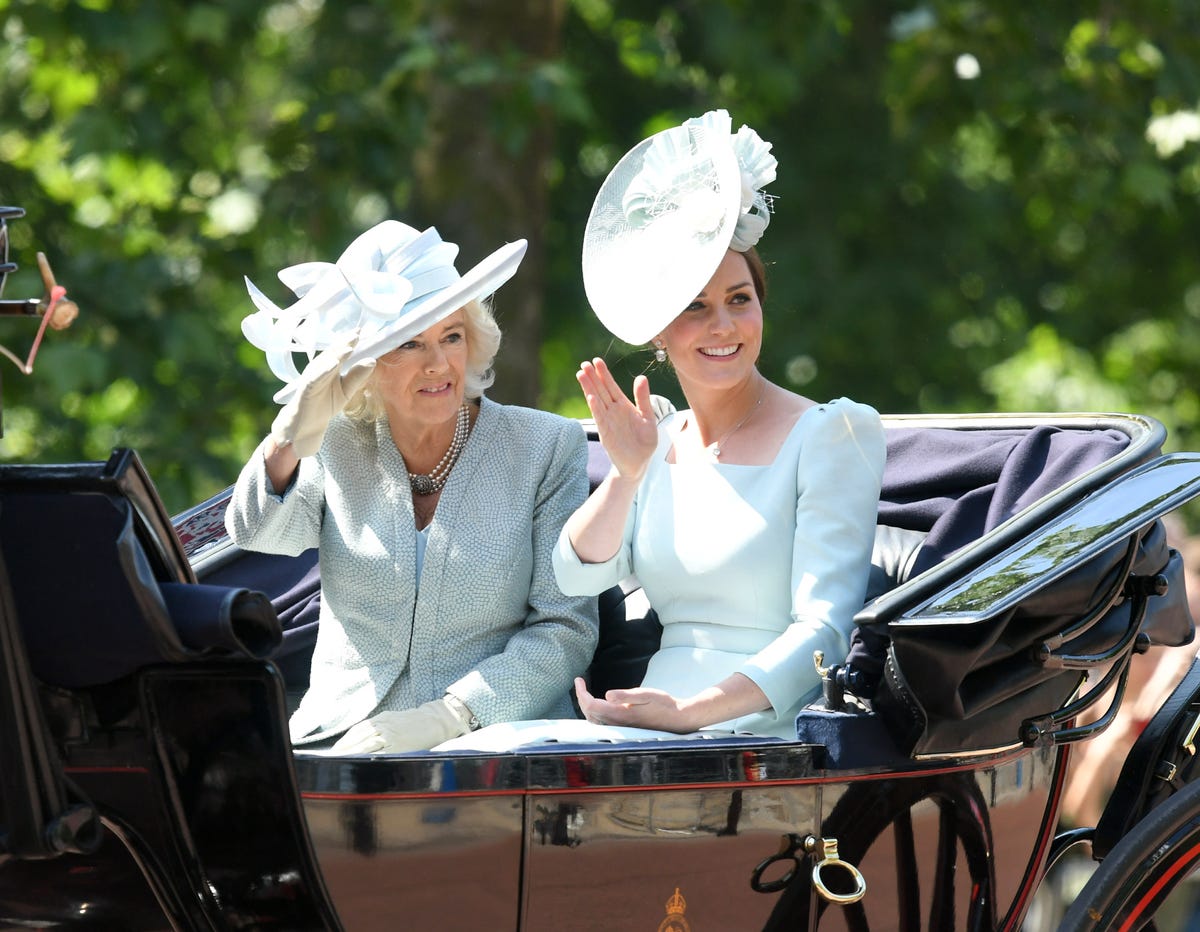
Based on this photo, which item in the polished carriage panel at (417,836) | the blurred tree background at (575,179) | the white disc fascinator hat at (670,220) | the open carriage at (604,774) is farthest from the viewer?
the blurred tree background at (575,179)

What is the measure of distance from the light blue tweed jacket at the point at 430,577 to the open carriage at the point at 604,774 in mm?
388

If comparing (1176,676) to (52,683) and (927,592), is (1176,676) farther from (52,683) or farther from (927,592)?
(52,683)

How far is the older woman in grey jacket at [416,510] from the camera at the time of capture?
2584 mm

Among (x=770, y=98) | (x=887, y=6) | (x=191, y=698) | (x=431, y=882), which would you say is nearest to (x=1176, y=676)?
(x=431, y=882)

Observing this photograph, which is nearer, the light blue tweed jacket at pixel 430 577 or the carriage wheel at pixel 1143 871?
the carriage wheel at pixel 1143 871

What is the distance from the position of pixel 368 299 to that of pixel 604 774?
85 centimetres

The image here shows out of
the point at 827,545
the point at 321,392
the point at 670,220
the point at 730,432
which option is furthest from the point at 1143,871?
the point at 321,392

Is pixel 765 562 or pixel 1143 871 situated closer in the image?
pixel 1143 871

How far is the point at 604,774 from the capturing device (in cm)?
213

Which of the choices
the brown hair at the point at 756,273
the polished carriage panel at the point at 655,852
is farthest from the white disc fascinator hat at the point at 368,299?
the polished carriage panel at the point at 655,852

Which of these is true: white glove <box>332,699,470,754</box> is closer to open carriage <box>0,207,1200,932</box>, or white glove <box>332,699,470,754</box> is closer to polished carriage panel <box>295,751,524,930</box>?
open carriage <box>0,207,1200,932</box>

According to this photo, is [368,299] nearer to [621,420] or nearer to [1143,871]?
[621,420]

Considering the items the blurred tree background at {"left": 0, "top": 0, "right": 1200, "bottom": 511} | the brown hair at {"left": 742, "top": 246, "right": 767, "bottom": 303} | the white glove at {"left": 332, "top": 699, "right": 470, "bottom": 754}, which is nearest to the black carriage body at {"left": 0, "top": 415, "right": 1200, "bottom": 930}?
the white glove at {"left": 332, "top": 699, "right": 470, "bottom": 754}

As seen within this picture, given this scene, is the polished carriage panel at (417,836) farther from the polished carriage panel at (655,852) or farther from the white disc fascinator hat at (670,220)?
the white disc fascinator hat at (670,220)
